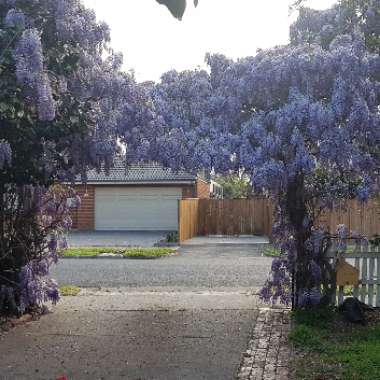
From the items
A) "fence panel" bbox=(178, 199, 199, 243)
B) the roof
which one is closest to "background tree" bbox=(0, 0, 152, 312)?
"fence panel" bbox=(178, 199, 199, 243)

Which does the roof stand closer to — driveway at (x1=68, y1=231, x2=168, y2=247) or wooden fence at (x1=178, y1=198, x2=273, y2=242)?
driveway at (x1=68, y1=231, x2=168, y2=247)

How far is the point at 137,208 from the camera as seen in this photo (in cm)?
3259

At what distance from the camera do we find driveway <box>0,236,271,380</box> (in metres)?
6.32

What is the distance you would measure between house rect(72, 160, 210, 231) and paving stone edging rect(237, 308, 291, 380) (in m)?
23.3

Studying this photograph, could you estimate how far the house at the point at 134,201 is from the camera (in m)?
32.2

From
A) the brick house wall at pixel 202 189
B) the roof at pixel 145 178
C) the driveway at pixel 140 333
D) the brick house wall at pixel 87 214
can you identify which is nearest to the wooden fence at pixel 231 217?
the roof at pixel 145 178

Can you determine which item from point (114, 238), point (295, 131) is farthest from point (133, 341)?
point (114, 238)

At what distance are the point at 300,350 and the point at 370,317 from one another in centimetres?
198

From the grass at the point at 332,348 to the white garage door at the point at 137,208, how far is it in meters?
23.9

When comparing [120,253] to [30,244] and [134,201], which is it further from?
[134,201]

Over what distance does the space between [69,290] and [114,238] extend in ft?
51.7

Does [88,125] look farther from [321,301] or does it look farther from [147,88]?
[321,301]

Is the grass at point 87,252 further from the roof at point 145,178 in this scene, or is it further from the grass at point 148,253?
the roof at point 145,178

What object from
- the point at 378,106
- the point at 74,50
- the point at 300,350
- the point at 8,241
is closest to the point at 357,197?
the point at 378,106
